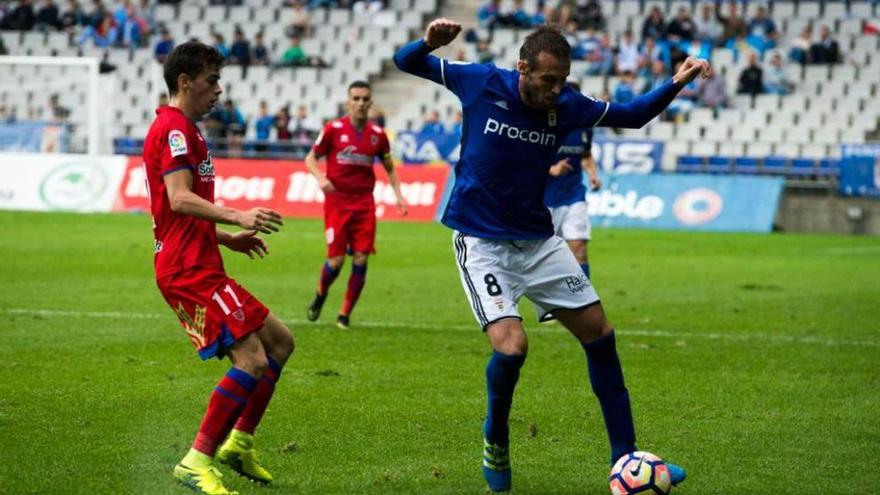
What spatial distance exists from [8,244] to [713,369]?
13736mm

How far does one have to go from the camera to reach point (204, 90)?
6.88 meters

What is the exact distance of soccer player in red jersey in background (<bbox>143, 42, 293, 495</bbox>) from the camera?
670 centimetres

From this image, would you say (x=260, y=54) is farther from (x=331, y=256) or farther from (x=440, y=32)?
(x=440, y=32)

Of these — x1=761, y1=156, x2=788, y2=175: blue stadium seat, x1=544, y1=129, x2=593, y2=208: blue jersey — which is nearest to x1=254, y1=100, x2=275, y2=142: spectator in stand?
x1=761, y1=156, x2=788, y2=175: blue stadium seat

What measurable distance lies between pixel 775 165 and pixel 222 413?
81.6ft

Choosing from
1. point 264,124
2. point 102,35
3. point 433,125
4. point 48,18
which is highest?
point 48,18

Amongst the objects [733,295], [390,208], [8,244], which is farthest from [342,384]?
[390,208]

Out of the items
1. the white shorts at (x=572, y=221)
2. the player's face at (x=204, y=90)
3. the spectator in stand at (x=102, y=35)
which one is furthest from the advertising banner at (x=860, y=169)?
the player's face at (x=204, y=90)

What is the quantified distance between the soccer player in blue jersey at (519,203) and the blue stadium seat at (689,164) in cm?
2351

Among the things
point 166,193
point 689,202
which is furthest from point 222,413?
point 689,202

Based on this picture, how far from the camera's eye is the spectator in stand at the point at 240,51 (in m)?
38.6

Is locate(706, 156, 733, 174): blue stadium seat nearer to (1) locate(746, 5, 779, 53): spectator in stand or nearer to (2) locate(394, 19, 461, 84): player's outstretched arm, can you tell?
(1) locate(746, 5, 779, 53): spectator in stand

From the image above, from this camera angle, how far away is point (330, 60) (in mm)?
39250

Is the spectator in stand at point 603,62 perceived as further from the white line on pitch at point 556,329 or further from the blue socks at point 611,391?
the blue socks at point 611,391
